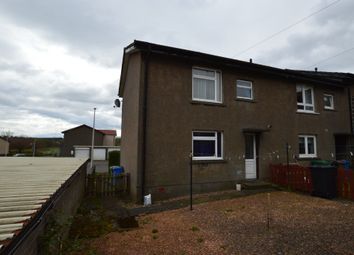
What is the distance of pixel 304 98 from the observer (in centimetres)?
1351

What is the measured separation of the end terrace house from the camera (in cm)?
903

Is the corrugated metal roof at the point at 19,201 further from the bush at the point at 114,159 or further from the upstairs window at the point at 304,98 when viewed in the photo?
the bush at the point at 114,159

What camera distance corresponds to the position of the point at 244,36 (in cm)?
1345

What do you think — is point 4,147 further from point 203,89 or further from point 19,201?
point 19,201

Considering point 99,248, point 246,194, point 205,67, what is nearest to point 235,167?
point 246,194

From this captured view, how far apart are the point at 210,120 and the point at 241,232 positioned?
5634 mm

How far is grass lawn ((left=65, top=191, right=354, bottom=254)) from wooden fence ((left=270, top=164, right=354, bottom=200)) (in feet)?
3.03

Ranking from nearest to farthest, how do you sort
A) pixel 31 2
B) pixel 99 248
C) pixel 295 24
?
1. pixel 99 248
2. pixel 31 2
3. pixel 295 24

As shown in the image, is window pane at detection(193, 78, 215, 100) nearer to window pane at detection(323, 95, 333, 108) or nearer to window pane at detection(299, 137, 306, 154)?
window pane at detection(299, 137, 306, 154)

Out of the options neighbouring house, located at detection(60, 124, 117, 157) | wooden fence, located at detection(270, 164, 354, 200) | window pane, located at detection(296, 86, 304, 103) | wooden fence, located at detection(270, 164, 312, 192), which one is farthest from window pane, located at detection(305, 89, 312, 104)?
neighbouring house, located at detection(60, 124, 117, 157)

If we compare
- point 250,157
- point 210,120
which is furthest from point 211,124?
point 250,157

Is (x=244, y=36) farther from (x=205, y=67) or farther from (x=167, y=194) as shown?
(x=167, y=194)

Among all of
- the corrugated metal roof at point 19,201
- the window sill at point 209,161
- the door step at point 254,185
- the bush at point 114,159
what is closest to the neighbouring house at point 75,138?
the bush at point 114,159

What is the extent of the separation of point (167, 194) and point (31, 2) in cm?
833
